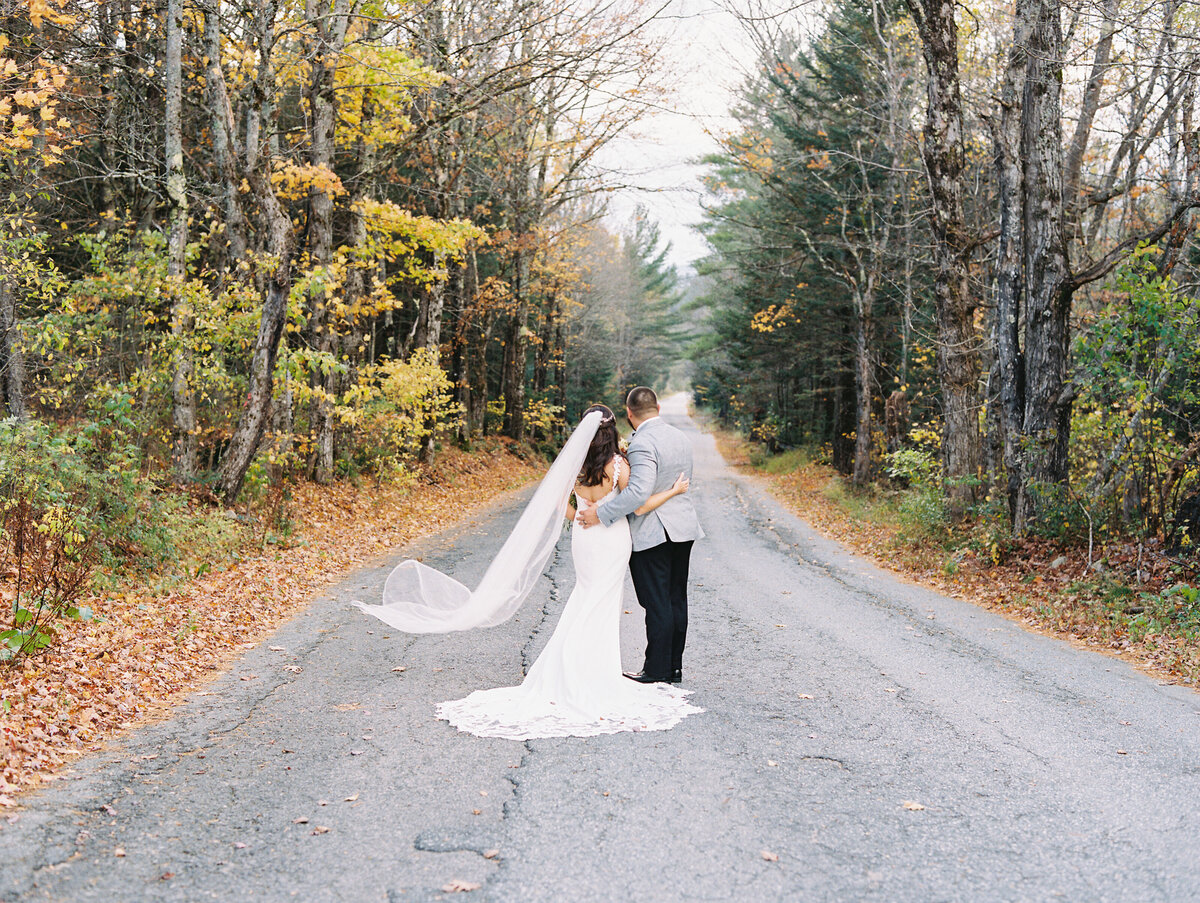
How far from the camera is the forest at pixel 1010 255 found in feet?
34.2

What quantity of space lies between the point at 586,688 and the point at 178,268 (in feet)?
31.3

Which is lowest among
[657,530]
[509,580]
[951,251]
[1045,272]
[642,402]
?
[509,580]

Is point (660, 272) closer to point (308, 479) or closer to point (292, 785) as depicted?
point (308, 479)

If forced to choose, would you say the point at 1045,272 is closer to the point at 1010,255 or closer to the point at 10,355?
the point at 1010,255

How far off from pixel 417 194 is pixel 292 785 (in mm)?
23202

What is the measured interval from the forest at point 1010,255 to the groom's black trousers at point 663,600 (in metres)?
6.21

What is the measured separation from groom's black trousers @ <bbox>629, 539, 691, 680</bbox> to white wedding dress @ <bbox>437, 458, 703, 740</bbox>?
0.14m

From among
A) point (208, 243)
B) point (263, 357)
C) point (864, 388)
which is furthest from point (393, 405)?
point (864, 388)

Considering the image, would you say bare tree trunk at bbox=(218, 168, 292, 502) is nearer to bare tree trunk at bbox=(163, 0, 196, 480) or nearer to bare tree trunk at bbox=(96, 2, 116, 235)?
bare tree trunk at bbox=(163, 0, 196, 480)

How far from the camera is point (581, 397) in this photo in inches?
1857

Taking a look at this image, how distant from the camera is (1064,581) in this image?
1093cm

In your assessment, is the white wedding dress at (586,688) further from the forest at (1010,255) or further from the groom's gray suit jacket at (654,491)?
the forest at (1010,255)

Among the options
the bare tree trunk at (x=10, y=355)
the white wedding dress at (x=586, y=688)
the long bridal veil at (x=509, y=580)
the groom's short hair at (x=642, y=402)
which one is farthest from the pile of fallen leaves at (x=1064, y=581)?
the bare tree trunk at (x=10, y=355)

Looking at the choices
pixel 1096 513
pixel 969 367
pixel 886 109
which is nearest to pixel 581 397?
pixel 886 109
